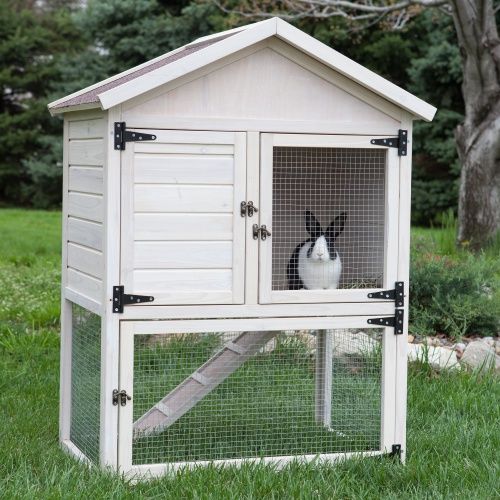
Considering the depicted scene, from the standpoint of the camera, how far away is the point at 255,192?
3.72 m

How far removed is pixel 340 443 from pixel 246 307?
82 cm

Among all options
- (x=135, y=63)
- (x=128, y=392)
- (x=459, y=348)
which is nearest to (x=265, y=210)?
(x=128, y=392)

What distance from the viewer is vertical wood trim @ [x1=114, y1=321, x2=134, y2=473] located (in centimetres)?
359

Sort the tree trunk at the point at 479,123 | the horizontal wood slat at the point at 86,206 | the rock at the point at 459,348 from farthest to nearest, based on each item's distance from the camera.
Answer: the tree trunk at the point at 479,123 < the rock at the point at 459,348 < the horizontal wood slat at the point at 86,206

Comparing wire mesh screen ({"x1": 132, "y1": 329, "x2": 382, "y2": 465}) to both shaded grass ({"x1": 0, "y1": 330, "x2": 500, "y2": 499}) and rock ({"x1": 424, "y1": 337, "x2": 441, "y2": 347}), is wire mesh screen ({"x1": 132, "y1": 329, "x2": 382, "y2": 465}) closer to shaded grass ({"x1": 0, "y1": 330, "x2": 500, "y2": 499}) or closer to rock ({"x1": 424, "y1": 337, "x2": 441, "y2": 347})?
shaded grass ({"x1": 0, "y1": 330, "x2": 500, "y2": 499})

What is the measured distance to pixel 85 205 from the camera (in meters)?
3.90

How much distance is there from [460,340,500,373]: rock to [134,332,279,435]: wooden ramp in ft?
6.03

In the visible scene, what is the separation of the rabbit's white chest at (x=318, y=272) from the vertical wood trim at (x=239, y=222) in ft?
1.09

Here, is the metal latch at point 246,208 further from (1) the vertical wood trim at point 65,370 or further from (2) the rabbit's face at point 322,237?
(1) the vertical wood trim at point 65,370

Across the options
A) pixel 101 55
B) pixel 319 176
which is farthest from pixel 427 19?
pixel 319 176

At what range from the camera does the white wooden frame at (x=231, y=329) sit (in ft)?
11.8

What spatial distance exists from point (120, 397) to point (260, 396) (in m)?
0.87

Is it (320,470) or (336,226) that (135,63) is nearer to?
(336,226)

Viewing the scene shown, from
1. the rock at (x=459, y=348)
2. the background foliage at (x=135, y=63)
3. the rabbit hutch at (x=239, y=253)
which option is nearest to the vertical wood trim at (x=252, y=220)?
the rabbit hutch at (x=239, y=253)
